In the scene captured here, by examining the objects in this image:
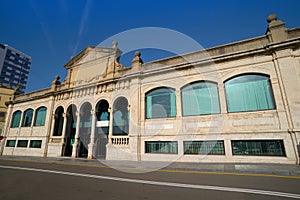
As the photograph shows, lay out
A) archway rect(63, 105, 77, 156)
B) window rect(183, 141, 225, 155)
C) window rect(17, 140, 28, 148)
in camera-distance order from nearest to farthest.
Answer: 1. window rect(183, 141, 225, 155)
2. archway rect(63, 105, 77, 156)
3. window rect(17, 140, 28, 148)

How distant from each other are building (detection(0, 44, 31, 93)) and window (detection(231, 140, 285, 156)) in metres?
95.4

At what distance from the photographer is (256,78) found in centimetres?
1092

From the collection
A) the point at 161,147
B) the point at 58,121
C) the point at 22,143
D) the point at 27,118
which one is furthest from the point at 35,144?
the point at 161,147

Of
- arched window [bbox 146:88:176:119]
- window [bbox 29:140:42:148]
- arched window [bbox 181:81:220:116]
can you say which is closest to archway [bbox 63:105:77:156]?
window [bbox 29:140:42:148]

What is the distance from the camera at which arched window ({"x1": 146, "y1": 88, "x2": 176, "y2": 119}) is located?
513 inches

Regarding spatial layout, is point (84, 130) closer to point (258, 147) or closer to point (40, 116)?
point (40, 116)

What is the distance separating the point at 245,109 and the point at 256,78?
240cm

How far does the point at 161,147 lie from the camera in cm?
1222

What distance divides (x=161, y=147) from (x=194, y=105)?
4241mm

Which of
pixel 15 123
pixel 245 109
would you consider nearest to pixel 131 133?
pixel 245 109

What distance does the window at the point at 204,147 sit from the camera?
1060 cm

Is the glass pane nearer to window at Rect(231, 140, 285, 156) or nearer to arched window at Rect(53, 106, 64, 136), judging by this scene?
arched window at Rect(53, 106, 64, 136)

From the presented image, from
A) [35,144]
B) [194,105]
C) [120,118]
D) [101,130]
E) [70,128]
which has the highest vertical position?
[194,105]

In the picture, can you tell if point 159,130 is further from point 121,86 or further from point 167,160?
point 121,86
